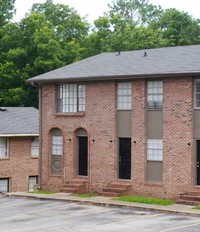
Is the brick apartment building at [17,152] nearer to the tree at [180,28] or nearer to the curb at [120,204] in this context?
the curb at [120,204]

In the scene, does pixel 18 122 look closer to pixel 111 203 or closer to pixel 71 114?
pixel 71 114

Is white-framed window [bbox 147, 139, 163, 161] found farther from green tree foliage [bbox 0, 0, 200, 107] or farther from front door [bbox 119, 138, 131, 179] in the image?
green tree foliage [bbox 0, 0, 200, 107]

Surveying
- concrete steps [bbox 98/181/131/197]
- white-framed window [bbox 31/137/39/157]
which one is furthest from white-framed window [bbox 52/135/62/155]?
white-framed window [bbox 31/137/39/157]

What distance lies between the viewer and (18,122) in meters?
42.0

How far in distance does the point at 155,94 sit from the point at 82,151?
211 inches

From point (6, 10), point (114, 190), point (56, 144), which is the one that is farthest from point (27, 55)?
point (114, 190)

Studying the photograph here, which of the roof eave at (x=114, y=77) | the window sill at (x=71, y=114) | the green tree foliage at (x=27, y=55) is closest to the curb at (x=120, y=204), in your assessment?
the window sill at (x=71, y=114)

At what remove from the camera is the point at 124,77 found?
101 ft

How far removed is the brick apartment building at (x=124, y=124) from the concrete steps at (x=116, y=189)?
0.05m

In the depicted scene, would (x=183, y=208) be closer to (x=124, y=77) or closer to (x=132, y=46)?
(x=124, y=77)

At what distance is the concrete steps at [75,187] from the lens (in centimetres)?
3250

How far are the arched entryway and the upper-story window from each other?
14.0 ft

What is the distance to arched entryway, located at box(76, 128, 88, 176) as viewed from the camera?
3319cm

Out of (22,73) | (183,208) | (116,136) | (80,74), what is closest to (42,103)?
(80,74)
